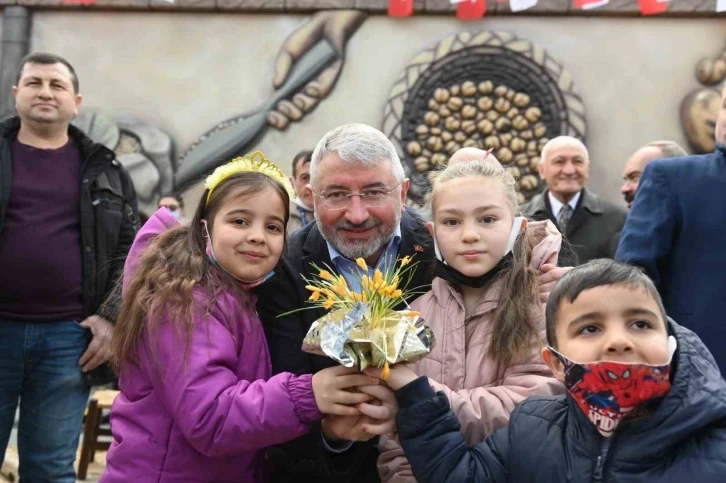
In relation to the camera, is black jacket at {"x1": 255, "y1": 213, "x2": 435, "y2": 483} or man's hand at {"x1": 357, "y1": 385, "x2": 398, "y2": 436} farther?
black jacket at {"x1": 255, "y1": 213, "x2": 435, "y2": 483}

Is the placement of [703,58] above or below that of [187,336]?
above

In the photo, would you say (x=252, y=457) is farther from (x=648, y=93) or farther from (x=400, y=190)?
(x=648, y=93)

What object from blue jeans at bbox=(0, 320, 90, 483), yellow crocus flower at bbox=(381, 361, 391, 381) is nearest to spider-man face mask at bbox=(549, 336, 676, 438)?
yellow crocus flower at bbox=(381, 361, 391, 381)

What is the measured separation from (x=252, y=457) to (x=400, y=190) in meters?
0.86

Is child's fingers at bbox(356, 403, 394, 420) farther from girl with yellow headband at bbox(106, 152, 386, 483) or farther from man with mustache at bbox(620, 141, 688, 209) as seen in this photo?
man with mustache at bbox(620, 141, 688, 209)

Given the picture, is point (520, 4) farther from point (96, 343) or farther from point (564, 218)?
point (96, 343)

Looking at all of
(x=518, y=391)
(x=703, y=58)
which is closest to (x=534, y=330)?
(x=518, y=391)

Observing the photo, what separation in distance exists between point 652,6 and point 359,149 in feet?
17.5

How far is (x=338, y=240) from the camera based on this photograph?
2162 mm

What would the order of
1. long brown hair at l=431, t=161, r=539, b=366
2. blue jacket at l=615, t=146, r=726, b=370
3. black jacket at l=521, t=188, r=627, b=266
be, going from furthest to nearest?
1. black jacket at l=521, t=188, r=627, b=266
2. blue jacket at l=615, t=146, r=726, b=370
3. long brown hair at l=431, t=161, r=539, b=366

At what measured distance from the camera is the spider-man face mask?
4.73 ft

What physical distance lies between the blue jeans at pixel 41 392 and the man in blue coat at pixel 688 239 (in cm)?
217

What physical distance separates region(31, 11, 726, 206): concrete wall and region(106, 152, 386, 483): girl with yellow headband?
16.8ft

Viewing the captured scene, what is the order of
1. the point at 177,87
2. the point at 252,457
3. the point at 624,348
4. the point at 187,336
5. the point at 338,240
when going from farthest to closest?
the point at 177,87 → the point at 338,240 → the point at 252,457 → the point at 187,336 → the point at 624,348
